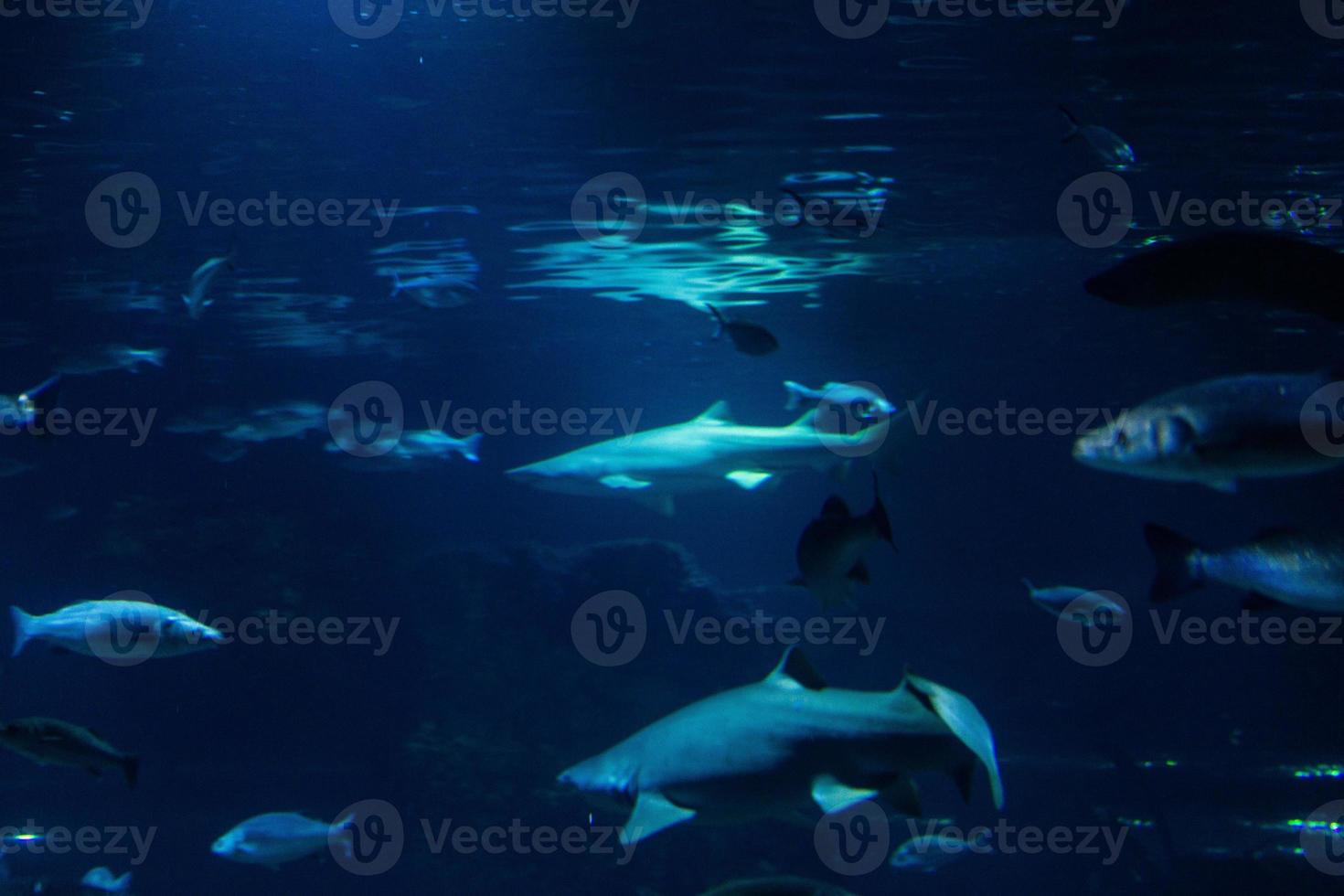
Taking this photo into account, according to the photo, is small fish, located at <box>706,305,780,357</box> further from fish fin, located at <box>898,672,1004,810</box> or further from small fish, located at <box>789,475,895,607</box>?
fish fin, located at <box>898,672,1004,810</box>

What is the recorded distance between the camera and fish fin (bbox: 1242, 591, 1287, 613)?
3162 mm

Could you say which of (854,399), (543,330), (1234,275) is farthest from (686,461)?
(543,330)

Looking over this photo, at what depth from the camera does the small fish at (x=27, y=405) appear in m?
6.24

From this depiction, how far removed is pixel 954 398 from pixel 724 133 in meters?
32.8

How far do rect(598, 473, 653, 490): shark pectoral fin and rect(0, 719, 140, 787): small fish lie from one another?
22.7 ft

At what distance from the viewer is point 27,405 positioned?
6480 mm

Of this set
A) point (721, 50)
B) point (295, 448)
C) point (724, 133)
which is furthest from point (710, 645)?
point (295, 448)

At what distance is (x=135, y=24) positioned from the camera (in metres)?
9.34

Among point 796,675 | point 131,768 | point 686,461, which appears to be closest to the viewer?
point 796,675

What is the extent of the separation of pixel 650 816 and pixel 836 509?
1.95 m

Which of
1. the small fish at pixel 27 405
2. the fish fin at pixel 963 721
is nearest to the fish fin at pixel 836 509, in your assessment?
the fish fin at pixel 963 721

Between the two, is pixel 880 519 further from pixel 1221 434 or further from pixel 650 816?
pixel 650 816

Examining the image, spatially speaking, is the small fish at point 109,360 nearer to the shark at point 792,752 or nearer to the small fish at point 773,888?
the shark at point 792,752

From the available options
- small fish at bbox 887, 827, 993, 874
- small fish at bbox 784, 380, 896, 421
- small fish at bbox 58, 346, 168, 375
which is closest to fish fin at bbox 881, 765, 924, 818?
small fish at bbox 784, 380, 896, 421
